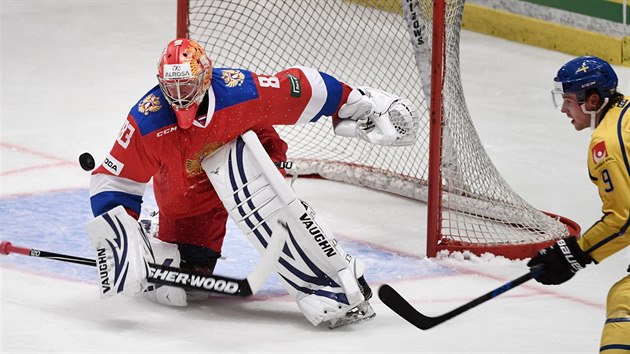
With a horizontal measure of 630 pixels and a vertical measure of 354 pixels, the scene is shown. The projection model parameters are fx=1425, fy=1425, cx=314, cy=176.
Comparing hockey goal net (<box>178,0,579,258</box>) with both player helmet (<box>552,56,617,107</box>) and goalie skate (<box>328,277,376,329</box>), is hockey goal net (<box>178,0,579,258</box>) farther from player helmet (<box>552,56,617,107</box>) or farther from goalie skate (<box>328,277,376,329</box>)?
player helmet (<box>552,56,617,107</box>)

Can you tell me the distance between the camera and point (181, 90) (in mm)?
4242

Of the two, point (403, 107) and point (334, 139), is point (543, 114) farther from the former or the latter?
point (403, 107)

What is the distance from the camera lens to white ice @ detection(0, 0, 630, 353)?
432 cm

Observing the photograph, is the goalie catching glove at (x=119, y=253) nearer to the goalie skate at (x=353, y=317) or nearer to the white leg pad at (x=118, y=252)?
the white leg pad at (x=118, y=252)

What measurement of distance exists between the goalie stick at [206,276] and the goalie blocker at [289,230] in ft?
0.13

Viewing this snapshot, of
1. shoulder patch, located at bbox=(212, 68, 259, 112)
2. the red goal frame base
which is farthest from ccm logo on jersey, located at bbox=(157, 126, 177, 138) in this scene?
the red goal frame base

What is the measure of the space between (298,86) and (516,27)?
3.87 meters

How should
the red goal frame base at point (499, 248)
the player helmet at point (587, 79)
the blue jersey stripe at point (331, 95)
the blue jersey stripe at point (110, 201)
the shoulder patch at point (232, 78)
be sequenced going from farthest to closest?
1. the red goal frame base at point (499, 248)
2. the blue jersey stripe at point (331, 95)
3. the shoulder patch at point (232, 78)
4. the blue jersey stripe at point (110, 201)
5. the player helmet at point (587, 79)

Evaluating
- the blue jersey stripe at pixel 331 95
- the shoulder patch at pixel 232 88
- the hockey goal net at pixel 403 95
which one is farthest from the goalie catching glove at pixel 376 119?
the shoulder patch at pixel 232 88

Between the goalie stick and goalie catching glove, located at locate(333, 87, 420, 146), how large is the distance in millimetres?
703

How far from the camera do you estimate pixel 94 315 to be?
4.47 m

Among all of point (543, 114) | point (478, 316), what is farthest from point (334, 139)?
point (478, 316)

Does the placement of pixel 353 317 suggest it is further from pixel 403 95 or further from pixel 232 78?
pixel 403 95

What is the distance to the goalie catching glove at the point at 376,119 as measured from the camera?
4816 mm
